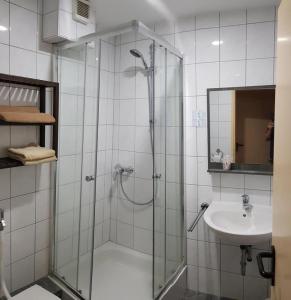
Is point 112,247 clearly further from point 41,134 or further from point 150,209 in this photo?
point 41,134

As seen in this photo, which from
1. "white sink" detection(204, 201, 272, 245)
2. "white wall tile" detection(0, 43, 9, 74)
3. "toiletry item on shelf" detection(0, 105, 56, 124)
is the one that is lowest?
"white sink" detection(204, 201, 272, 245)

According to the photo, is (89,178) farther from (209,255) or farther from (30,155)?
(209,255)

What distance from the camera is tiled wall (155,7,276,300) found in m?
2.01

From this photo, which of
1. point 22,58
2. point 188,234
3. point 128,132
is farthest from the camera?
point 188,234

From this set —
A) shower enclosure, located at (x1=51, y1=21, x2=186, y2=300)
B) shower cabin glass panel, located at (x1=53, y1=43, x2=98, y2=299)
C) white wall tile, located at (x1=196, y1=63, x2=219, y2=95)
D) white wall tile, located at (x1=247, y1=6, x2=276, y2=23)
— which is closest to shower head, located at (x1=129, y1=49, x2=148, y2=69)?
shower enclosure, located at (x1=51, y1=21, x2=186, y2=300)

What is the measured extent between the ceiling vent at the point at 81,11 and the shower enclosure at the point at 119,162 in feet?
0.61

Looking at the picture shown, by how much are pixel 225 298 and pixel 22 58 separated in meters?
2.46

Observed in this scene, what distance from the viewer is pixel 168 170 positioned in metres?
2.07

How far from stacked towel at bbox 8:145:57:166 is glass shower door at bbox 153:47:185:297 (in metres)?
0.76

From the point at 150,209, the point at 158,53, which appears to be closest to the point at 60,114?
the point at 158,53

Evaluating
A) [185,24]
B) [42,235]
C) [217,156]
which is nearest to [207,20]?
[185,24]

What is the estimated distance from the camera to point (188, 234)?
2.35 meters

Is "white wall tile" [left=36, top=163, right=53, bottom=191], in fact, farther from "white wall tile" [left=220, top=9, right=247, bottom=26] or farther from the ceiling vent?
"white wall tile" [left=220, top=9, right=247, bottom=26]

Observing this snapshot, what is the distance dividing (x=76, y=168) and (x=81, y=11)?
114cm
